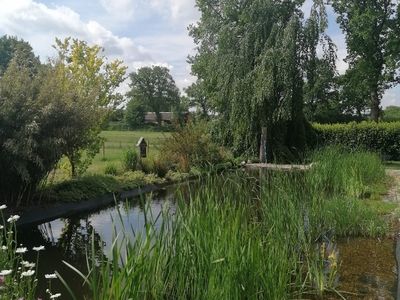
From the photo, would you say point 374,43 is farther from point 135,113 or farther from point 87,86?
point 135,113

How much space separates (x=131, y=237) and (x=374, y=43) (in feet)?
98.4

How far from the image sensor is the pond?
4.39 m

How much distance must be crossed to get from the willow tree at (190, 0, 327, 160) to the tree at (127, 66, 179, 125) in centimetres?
5041

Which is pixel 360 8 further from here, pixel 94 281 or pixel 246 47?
pixel 94 281

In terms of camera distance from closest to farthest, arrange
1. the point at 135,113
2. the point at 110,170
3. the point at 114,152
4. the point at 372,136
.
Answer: the point at 110,170, the point at 114,152, the point at 372,136, the point at 135,113

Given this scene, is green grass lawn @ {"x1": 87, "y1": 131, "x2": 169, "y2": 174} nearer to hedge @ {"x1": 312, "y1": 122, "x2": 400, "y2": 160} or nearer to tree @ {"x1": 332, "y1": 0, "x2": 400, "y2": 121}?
hedge @ {"x1": 312, "y1": 122, "x2": 400, "y2": 160}

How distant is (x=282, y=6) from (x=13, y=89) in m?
13.8

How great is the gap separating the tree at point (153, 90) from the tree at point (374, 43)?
4091 cm

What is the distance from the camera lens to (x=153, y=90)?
233 ft

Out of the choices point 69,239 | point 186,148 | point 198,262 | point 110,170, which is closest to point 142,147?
point 186,148

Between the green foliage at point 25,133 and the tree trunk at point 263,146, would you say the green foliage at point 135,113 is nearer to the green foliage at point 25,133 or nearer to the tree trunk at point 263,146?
the tree trunk at point 263,146

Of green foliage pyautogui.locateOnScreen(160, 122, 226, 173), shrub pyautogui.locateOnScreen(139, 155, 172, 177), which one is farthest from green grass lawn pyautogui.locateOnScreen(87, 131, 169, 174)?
shrub pyautogui.locateOnScreen(139, 155, 172, 177)

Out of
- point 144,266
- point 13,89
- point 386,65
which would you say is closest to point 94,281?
point 144,266

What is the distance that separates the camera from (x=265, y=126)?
18.2m
